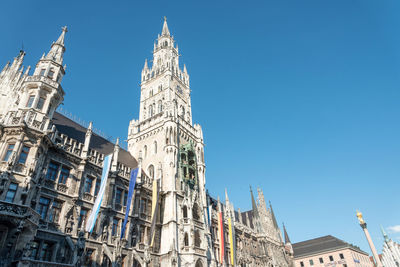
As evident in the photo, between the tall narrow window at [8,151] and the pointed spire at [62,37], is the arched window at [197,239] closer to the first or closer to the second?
the tall narrow window at [8,151]

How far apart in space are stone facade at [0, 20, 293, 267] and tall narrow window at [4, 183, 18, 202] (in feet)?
0.24

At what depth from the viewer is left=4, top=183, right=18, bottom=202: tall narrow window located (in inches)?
822

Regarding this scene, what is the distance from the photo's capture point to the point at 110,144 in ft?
129

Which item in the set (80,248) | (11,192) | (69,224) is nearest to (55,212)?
(69,224)

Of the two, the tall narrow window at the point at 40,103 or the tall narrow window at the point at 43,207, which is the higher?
the tall narrow window at the point at 40,103

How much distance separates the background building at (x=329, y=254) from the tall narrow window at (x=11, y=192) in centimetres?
7273

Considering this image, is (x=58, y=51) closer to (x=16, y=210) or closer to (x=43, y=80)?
(x=43, y=80)

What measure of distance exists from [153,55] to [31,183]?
4261 cm

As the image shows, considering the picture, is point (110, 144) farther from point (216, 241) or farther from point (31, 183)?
point (216, 241)

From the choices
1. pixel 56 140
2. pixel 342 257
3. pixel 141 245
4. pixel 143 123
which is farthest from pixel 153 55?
pixel 342 257

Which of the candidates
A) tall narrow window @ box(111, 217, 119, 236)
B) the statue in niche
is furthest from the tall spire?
tall narrow window @ box(111, 217, 119, 236)

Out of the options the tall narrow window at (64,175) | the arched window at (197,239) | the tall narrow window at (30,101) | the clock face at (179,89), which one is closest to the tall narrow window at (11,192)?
the tall narrow window at (64,175)

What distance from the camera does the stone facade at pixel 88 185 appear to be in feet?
72.1

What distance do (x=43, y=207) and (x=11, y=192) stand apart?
A: 3.35 meters
